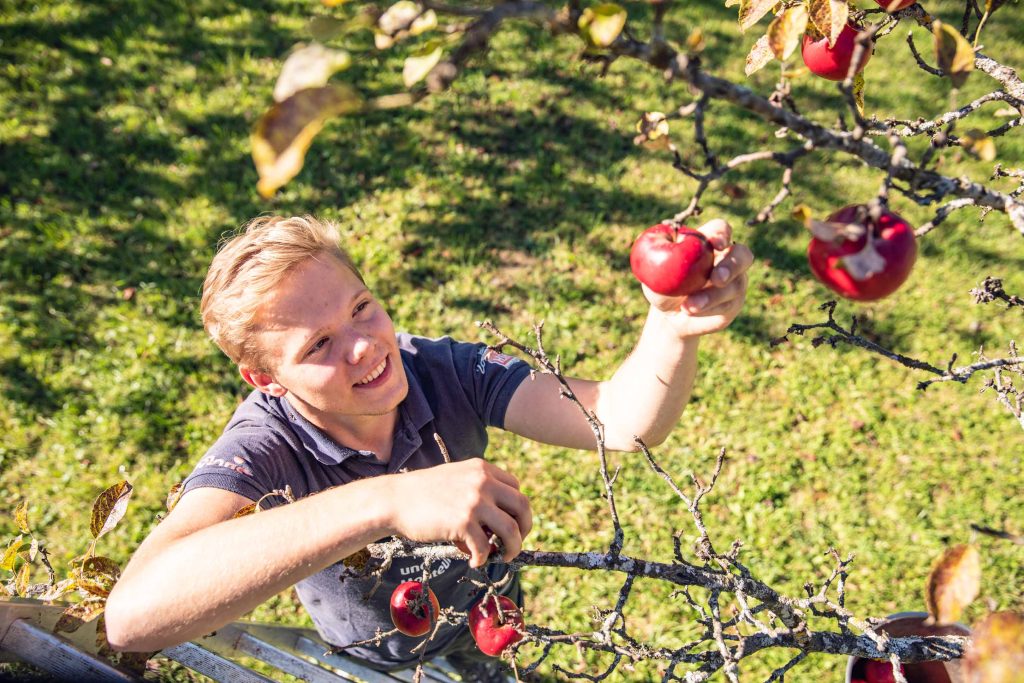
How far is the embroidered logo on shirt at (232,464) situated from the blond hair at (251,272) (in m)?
0.25

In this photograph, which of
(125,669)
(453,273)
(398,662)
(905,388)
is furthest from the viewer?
(453,273)

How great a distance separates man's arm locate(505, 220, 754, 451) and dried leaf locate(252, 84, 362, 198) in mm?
843

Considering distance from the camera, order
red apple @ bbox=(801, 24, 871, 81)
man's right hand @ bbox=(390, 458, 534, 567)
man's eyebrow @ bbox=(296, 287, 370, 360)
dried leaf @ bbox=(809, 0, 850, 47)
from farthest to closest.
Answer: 1. man's eyebrow @ bbox=(296, 287, 370, 360)
2. red apple @ bbox=(801, 24, 871, 81)
3. man's right hand @ bbox=(390, 458, 534, 567)
4. dried leaf @ bbox=(809, 0, 850, 47)

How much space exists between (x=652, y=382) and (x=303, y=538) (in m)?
0.86

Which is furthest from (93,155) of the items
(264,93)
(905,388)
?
(905,388)

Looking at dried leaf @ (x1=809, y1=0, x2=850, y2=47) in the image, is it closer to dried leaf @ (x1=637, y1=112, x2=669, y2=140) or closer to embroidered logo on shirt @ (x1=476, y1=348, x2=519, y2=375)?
dried leaf @ (x1=637, y1=112, x2=669, y2=140)

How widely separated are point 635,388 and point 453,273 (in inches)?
114

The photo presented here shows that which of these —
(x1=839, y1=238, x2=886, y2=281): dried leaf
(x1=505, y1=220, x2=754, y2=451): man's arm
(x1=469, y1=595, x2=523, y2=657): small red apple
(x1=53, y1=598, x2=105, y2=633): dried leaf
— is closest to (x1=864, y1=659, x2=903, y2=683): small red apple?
(x1=505, y1=220, x2=754, y2=451): man's arm

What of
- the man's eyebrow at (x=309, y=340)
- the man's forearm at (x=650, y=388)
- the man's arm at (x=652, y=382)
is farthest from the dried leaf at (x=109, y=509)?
the man's forearm at (x=650, y=388)

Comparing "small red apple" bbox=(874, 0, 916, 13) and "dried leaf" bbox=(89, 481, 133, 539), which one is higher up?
"small red apple" bbox=(874, 0, 916, 13)

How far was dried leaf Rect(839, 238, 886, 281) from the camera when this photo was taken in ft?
3.18

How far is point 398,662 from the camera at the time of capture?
2465 mm

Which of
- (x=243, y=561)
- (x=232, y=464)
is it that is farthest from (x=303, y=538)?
(x=232, y=464)

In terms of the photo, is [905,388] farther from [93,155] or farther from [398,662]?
[93,155]
